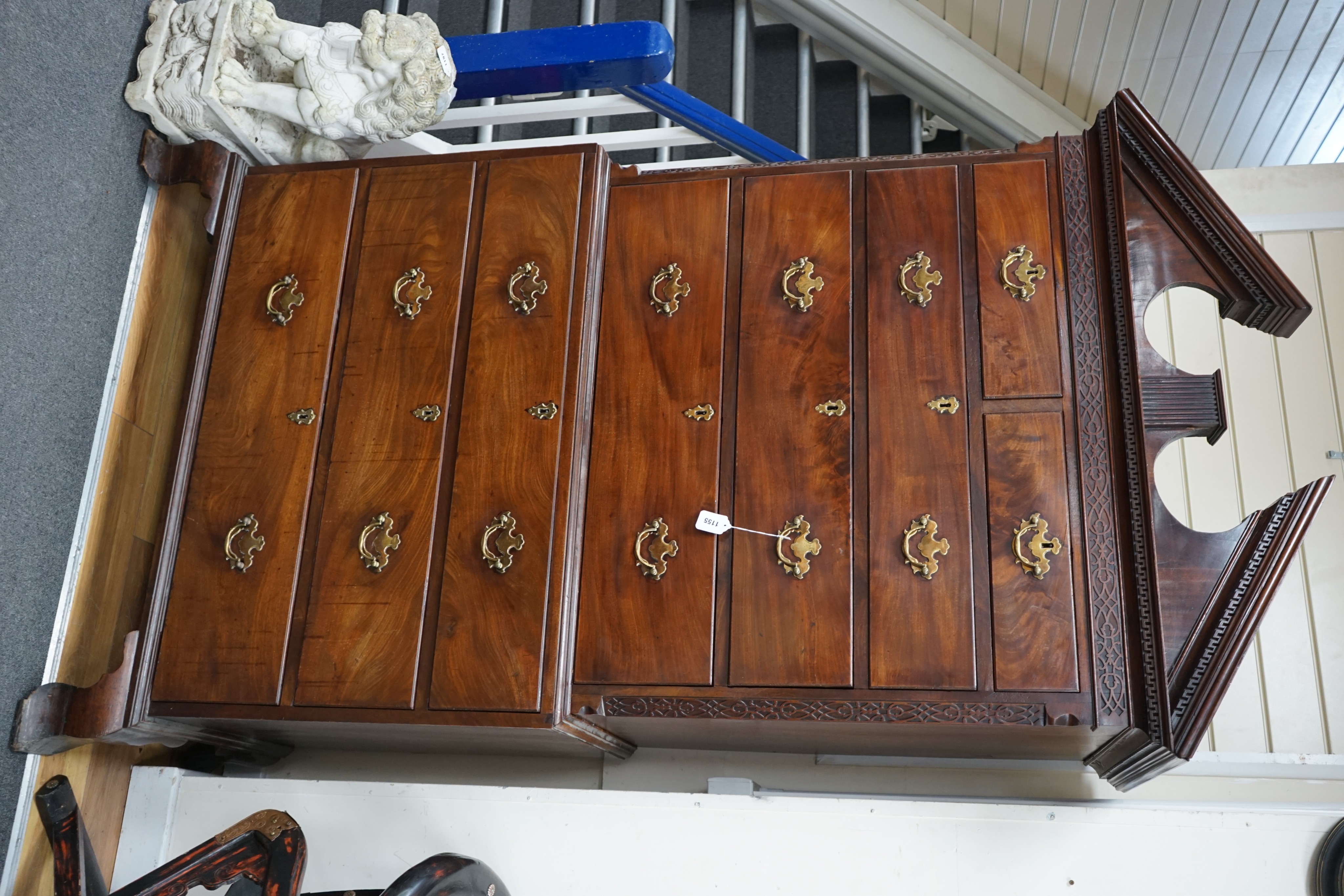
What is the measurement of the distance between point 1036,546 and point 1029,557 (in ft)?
0.09

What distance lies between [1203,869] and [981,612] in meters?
0.77

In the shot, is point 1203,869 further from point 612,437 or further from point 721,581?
point 612,437

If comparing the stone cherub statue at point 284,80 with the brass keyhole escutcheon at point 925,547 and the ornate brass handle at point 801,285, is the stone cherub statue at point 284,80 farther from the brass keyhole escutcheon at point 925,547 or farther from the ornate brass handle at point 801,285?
the brass keyhole escutcheon at point 925,547

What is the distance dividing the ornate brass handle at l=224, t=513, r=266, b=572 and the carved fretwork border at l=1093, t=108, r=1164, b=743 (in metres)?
1.85

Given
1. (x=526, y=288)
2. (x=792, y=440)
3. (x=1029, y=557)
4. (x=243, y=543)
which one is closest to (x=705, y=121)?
(x=526, y=288)

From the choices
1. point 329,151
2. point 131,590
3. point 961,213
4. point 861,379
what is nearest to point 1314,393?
point 961,213

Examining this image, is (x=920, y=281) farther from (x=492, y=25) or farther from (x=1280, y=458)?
(x=492, y=25)

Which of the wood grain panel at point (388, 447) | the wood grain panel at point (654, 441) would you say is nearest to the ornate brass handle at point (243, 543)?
the wood grain panel at point (388, 447)

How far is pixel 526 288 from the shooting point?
2.55 meters

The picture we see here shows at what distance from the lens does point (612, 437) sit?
246cm

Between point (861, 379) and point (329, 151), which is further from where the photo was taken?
point (329, 151)

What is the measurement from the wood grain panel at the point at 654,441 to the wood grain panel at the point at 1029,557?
573mm

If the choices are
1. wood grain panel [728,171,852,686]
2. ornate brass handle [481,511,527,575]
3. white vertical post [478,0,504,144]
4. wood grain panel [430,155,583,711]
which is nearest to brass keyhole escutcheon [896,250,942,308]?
wood grain panel [728,171,852,686]

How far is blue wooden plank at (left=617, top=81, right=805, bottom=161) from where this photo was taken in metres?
2.84
